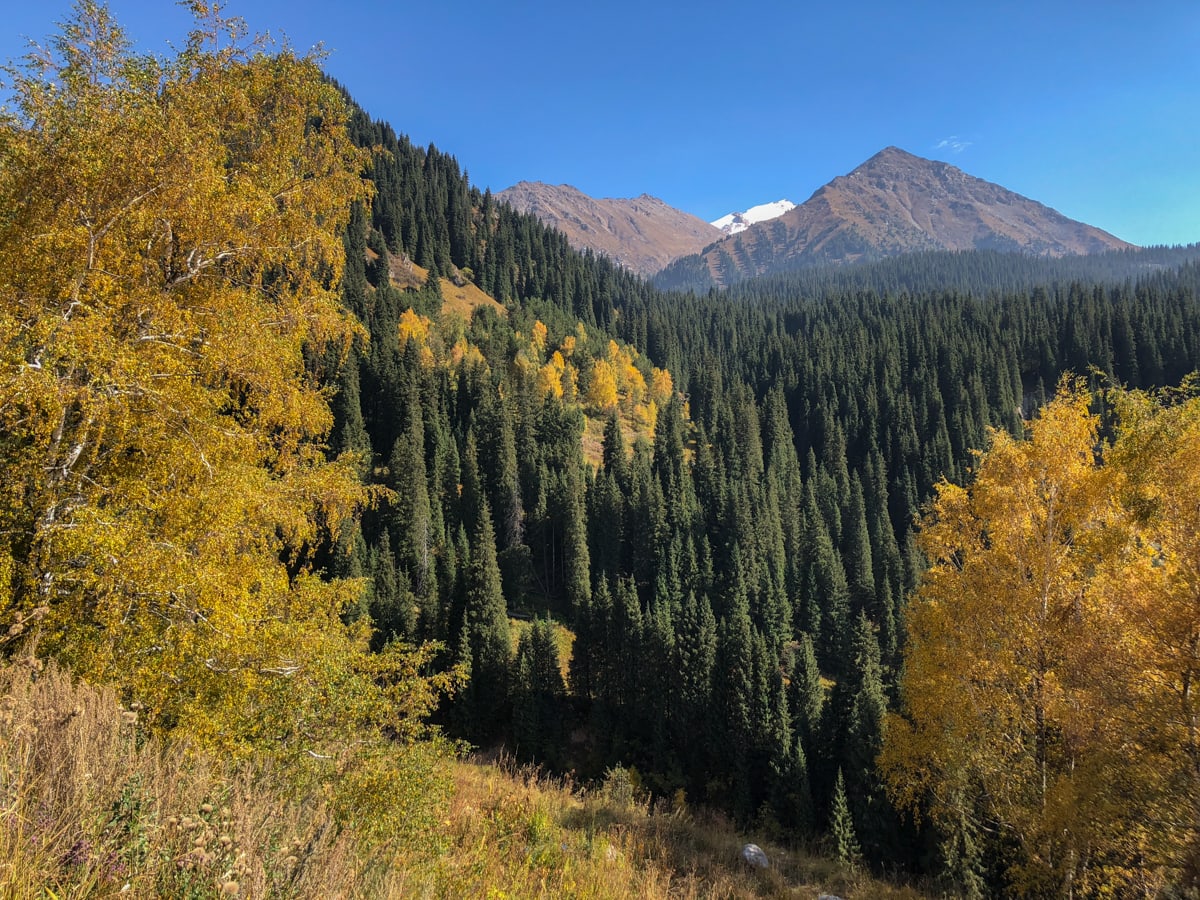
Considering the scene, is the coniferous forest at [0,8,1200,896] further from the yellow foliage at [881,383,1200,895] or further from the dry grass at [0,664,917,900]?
the dry grass at [0,664,917,900]

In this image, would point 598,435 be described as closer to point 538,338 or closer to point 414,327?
point 538,338

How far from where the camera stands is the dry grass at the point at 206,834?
371cm

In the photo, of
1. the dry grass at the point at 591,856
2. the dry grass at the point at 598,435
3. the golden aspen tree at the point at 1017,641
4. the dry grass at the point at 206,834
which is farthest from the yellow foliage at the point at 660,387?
the dry grass at the point at 206,834

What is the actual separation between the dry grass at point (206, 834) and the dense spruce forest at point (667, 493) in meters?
9.66

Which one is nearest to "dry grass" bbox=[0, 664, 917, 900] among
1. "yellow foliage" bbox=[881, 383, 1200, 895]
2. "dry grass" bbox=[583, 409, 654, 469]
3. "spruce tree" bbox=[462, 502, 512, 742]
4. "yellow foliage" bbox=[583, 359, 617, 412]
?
"yellow foliage" bbox=[881, 383, 1200, 895]

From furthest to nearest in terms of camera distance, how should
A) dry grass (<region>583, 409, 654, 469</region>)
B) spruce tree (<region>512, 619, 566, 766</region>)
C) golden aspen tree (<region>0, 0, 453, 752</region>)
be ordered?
1. dry grass (<region>583, 409, 654, 469</region>)
2. spruce tree (<region>512, 619, 566, 766</region>)
3. golden aspen tree (<region>0, 0, 453, 752</region>)

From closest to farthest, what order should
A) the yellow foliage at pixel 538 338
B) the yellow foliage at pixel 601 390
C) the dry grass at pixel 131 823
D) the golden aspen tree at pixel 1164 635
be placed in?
the dry grass at pixel 131 823, the golden aspen tree at pixel 1164 635, the yellow foliage at pixel 601 390, the yellow foliage at pixel 538 338

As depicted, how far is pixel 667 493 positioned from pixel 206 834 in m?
82.1

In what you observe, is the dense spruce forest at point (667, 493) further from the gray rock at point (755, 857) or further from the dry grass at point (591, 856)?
the gray rock at point (755, 857)

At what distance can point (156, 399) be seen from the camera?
8.00 m

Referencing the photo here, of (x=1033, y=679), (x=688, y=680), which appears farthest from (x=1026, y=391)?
(x=1033, y=679)

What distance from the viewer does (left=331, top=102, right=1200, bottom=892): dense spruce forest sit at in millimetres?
42750

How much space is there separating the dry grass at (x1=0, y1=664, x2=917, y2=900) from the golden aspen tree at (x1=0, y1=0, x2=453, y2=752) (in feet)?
4.08

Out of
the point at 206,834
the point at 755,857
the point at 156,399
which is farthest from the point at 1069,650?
the point at 156,399
